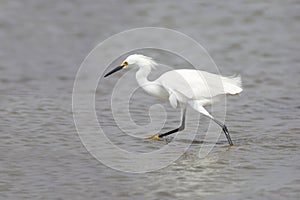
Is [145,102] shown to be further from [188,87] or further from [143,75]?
[188,87]

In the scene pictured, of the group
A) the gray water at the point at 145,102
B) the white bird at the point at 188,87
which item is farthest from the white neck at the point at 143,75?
the gray water at the point at 145,102

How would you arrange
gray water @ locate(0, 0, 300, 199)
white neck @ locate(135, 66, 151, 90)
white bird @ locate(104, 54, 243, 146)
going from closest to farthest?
gray water @ locate(0, 0, 300, 199) → white bird @ locate(104, 54, 243, 146) → white neck @ locate(135, 66, 151, 90)

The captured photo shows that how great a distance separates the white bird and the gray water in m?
0.52

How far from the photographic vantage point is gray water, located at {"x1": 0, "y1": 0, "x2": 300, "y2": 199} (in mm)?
7722

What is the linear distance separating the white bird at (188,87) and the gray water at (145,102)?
520 mm

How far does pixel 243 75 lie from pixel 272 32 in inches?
94.9

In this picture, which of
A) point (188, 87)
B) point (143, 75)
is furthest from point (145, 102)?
point (188, 87)

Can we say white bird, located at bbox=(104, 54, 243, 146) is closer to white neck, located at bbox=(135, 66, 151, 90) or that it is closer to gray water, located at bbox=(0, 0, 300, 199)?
white neck, located at bbox=(135, 66, 151, 90)

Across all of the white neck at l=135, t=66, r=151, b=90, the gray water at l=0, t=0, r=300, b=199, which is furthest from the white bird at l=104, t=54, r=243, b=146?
the gray water at l=0, t=0, r=300, b=199

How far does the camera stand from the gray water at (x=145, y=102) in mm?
7722

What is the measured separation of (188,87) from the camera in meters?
9.30

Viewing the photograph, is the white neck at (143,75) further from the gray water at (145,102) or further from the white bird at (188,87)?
the gray water at (145,102)

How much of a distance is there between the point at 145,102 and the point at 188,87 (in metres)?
2.16

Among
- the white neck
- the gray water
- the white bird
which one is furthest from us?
the white neck
